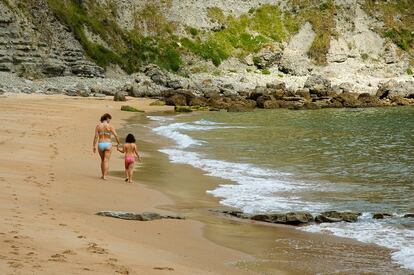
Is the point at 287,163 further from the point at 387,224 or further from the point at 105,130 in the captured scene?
the point at 387,224

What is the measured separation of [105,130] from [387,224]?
25.2ft

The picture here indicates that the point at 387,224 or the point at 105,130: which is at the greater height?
the point at 105,130

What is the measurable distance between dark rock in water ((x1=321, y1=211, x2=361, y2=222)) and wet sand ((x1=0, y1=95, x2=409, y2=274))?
1.05m

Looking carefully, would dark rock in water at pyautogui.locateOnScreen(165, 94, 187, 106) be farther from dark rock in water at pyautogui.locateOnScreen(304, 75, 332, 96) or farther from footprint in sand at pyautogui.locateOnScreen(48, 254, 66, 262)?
footprint in sand at pyautogui.locateOnScreen(48, 254, 66, 262)

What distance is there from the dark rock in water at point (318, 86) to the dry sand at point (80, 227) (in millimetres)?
42975

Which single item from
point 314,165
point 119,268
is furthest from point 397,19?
point 119,268

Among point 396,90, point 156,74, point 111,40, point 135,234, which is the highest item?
point 111,40

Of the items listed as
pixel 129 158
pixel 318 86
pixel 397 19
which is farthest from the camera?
pixel 397 19

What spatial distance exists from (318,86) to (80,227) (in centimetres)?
5671

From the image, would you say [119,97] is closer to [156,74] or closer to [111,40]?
[156,74]

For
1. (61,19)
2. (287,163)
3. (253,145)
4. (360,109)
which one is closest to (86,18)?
(61,19)

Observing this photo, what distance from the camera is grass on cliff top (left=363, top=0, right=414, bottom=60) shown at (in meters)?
86.9

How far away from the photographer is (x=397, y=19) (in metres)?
89.8

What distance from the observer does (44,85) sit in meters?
57.4
